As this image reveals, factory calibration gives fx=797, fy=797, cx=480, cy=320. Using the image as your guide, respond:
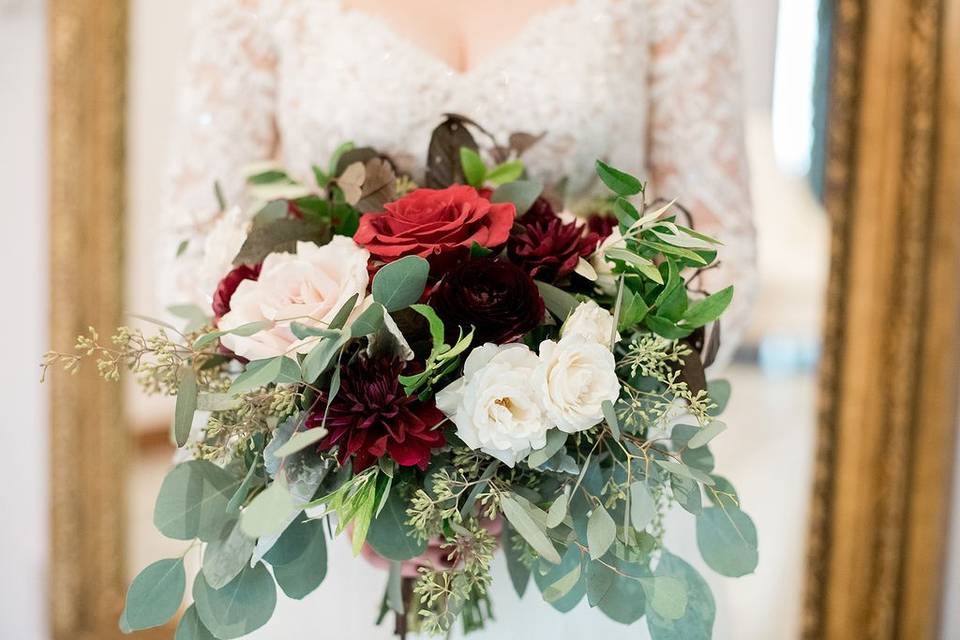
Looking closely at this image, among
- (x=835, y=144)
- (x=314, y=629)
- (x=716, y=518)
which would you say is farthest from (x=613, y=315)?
(x=835, y=144)

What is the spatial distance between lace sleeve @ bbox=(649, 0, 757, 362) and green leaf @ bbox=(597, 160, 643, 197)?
18.8 inches

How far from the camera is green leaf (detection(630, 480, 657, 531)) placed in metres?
0.59

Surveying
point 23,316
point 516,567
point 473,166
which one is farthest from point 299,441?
point 23,316

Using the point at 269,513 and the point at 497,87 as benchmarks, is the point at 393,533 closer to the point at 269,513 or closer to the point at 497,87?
the point at 269,513

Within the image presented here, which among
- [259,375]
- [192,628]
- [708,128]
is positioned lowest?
[192,628]

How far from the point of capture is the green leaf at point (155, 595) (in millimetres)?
606

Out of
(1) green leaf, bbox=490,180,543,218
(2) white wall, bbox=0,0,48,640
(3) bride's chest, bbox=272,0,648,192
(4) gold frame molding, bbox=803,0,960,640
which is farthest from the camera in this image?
(2) white wall, bbox=0,0,48,640

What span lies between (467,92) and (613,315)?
55cm

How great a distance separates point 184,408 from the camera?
1.96 ft

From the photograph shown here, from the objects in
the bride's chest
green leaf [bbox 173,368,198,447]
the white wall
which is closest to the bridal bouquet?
green leaf [bbox 173,368,198,447]

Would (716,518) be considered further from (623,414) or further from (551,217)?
(551,217)

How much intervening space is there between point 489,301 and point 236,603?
0.31 m

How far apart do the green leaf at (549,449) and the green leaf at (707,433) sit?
10 cm

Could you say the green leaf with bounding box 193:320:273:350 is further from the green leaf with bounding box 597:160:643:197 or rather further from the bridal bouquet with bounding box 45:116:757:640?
the green leaf with bounding box 597:160:643:197
